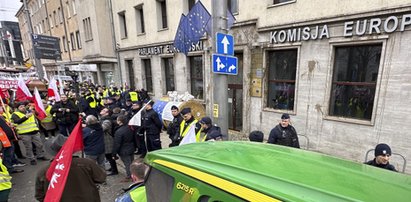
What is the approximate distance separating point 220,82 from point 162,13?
8.89 meters

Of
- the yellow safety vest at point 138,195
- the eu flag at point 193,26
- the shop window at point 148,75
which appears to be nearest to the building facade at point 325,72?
the eu flag at point 193,26

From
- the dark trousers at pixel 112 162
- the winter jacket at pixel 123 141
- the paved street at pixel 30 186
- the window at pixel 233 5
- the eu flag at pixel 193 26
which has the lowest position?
the paved street at pixel 30 186

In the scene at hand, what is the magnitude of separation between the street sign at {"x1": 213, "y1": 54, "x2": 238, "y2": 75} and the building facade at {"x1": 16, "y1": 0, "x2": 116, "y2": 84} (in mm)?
13118

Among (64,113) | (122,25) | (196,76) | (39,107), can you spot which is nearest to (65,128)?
(64,113)

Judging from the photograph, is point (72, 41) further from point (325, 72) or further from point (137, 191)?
point (137, 191)

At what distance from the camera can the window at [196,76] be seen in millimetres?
10062

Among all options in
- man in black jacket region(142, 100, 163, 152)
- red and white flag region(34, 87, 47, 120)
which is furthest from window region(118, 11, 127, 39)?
man in black jacket region(142, 100, 163, 152)

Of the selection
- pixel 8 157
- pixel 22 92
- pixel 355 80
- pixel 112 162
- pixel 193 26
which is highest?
pixel 193 26

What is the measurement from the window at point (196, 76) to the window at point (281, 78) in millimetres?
3612

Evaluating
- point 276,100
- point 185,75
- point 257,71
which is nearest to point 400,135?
point 276,100

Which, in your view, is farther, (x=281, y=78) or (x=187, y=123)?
(x=281, y=78)

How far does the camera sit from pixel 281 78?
727 cm

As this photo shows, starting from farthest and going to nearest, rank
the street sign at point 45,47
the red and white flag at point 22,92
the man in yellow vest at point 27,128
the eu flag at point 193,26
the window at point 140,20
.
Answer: the street sign at point 45,47 → the window at point 140,20 → the red and white flag at point 22,92 → the man in yellow vest at point 27,128 → the eu flag at point 193,26

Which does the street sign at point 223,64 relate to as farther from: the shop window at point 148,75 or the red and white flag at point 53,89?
the shop window at point 148,75
